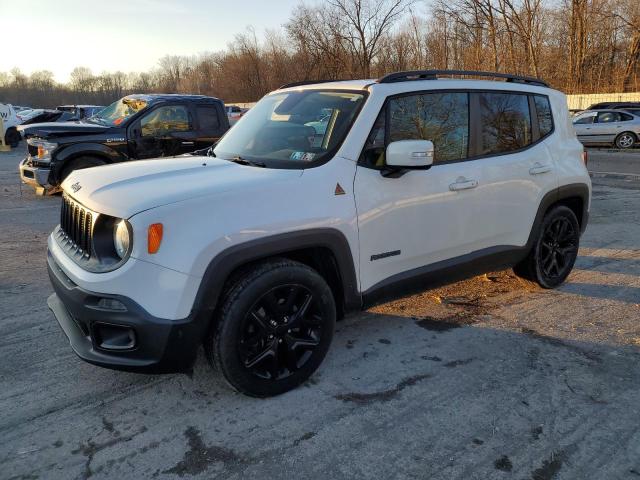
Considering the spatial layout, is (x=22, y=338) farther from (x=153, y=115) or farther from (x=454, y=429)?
(x=153, y=115)

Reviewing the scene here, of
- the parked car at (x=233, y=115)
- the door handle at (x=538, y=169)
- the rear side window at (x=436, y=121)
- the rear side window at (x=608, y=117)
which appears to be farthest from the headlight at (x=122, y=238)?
the rear side window at (x=608, y=117)

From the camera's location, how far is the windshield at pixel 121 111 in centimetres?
896

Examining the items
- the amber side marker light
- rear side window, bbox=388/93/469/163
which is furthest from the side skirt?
the amber side marker light

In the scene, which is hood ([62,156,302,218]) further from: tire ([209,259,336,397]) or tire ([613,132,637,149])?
tire ([613,132,637,149])

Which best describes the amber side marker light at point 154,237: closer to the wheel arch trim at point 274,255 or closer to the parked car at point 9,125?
the wheel arch trim at point 274,255

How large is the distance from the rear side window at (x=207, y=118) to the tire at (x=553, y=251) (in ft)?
21.0

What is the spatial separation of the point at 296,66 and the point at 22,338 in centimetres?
4831

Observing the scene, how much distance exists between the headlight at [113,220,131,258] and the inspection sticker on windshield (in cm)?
117

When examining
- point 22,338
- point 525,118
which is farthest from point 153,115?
point 525,118

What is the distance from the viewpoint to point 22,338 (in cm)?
370

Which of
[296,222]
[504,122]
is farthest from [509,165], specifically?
[296,222]

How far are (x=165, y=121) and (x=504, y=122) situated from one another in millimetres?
6574

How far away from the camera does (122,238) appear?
2561mm

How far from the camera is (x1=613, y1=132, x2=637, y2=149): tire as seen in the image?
19.0 m
